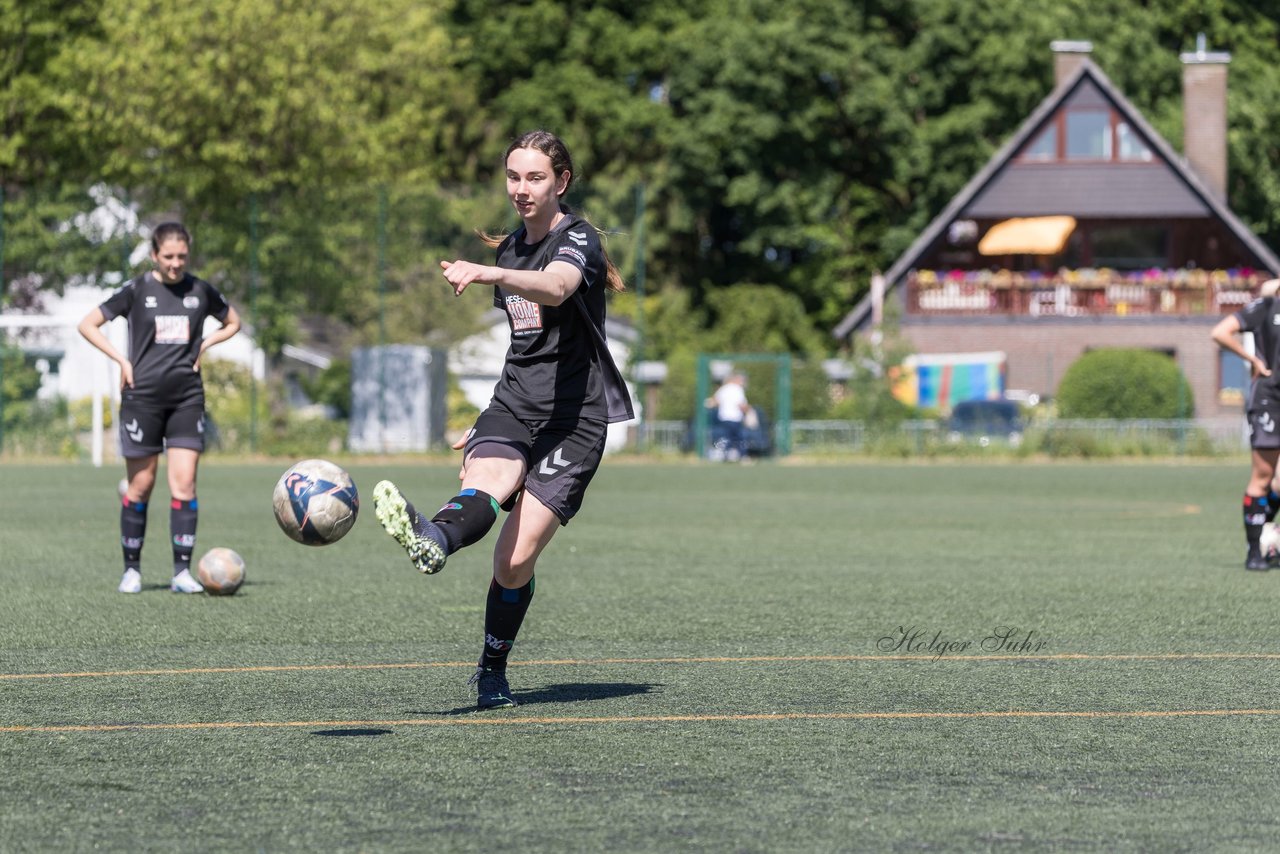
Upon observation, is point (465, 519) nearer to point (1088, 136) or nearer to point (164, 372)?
point (164, 372)

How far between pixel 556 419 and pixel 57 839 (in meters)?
2.54

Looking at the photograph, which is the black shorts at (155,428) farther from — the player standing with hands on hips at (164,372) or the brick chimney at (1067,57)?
the brick chimney at (1067,57)

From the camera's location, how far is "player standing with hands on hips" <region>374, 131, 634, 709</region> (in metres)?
6.81

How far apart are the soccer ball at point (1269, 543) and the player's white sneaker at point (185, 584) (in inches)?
274

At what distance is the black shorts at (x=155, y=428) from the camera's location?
11.6m

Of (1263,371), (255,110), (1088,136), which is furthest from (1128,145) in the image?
(1263,371)

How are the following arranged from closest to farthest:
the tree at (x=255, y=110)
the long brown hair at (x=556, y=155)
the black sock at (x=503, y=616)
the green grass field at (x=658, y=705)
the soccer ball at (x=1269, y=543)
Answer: the green grass field at (x=658, y=705) < the long brown hair at (x=556, y=155) < the black sock at (x=503, y=616) < the soccer ball at (x=1269, y=543) < the tree at (x=255, y=110)

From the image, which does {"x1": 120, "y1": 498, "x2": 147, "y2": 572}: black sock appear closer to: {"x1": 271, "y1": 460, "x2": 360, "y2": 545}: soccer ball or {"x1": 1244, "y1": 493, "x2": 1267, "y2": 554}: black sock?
{"x1": 271, "y1": 460, "x2": 360, "y2": 545}: soccer ball

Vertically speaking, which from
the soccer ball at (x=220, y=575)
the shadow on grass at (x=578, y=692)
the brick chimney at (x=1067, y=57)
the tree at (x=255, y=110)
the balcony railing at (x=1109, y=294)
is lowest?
the shadow on grass at (x=578, y=692)

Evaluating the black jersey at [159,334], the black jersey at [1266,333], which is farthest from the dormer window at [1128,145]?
the black jersey at [159,334]

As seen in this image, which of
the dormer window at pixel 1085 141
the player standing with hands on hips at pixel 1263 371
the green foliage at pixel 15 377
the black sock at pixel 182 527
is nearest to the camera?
the black sock at pixel 182 527

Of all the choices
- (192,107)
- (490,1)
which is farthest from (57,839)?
(490,1)

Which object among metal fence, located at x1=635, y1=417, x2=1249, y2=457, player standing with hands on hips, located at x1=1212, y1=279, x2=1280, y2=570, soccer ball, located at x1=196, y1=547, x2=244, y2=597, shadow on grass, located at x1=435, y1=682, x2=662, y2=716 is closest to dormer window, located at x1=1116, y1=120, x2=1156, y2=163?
metal fence, located at x1=635, y1=417, x2=1249, y2=457

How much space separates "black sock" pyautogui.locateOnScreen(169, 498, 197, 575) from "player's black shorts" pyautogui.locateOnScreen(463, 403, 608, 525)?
5221 millimetres
